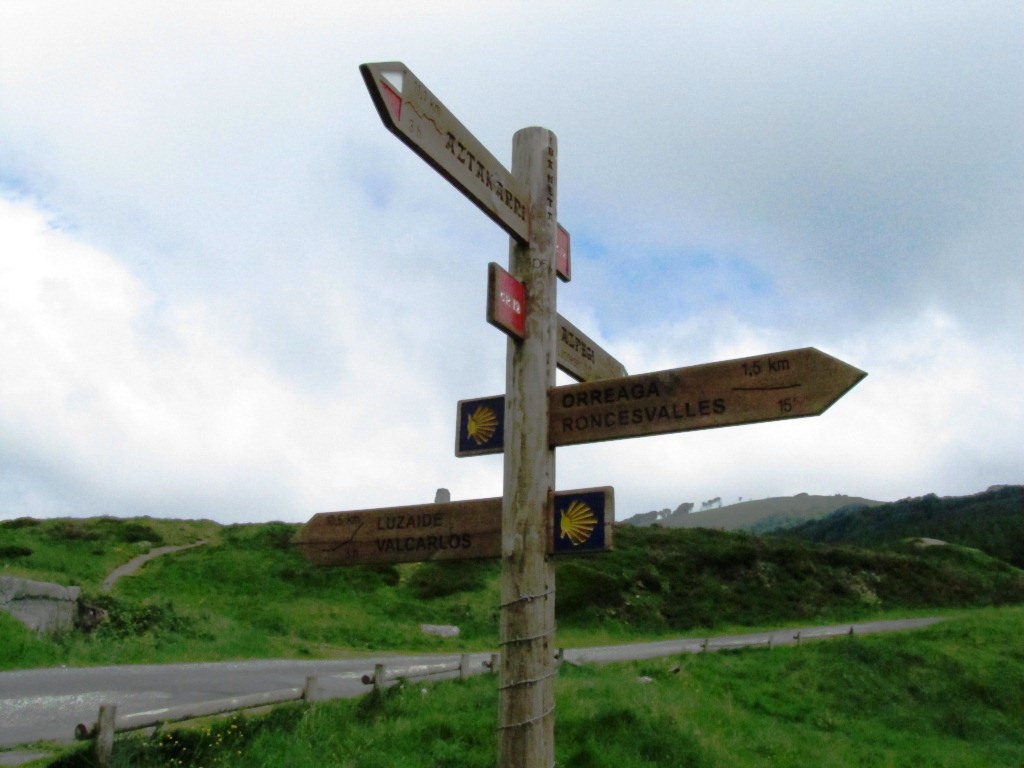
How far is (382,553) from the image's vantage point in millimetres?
4508

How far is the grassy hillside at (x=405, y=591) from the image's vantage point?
17797 mm

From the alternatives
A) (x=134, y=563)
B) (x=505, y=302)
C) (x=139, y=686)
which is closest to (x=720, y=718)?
(x=139, y=686)

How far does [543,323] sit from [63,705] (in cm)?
931

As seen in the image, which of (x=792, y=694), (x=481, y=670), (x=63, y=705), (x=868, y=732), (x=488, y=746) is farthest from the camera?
(x=792, y=694)

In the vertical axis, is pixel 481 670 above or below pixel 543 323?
below

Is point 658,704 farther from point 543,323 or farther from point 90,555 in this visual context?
point 90,555

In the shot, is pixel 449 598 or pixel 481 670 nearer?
pixel 481 670

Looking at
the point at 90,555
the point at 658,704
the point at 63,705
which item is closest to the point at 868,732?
the point at 658,704

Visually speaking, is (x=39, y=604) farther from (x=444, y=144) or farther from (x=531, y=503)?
(x=444, y=144)

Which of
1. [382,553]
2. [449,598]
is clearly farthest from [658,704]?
[449,598]

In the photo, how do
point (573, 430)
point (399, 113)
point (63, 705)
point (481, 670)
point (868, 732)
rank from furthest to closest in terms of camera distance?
1. point (868, 732)
2. point (481, 670)
3. point (63, 705)
4. point (573, 430)
5. point (399, 113)

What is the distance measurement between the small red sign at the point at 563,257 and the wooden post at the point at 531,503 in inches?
8.2

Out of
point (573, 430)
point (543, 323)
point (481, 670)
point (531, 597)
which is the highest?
point (543, 323)

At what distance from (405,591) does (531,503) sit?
26.7 m
